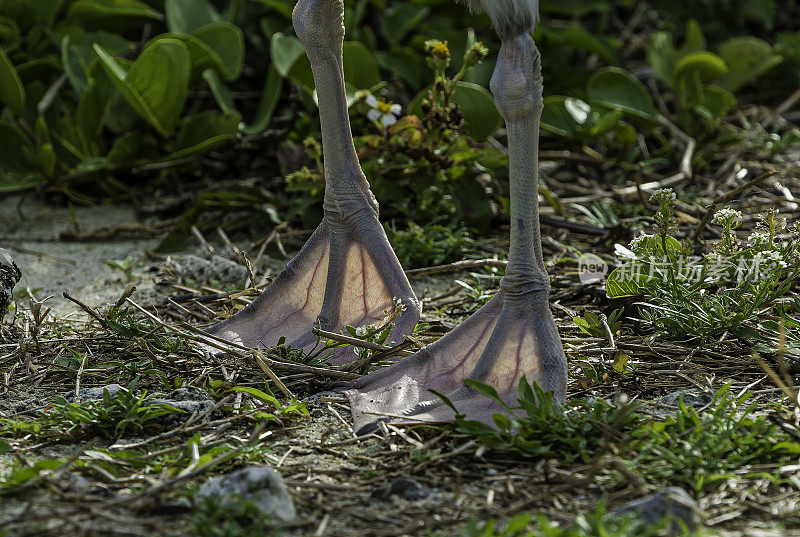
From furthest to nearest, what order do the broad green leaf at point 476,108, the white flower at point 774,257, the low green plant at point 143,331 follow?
1. the broad green leaf at point 476,108
2. the low green plant at point 143,331
3. the white flower at point 774,257

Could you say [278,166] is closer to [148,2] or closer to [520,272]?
[148,2]

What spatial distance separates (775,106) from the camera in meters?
5.68

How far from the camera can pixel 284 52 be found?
4.53 m

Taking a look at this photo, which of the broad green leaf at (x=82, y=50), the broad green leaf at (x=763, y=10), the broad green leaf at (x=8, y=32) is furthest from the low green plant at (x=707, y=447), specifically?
the broad green leaf at (x=8, y=32)

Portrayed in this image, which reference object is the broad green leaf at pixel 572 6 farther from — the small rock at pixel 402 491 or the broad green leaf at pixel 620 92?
the small rock at pixel 402 491

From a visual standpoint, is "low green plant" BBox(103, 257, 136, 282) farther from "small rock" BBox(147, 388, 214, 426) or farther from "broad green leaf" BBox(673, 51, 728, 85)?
"broad green leaf" BBox(673, 51, 728, 85)

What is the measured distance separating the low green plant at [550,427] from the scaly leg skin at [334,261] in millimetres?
726

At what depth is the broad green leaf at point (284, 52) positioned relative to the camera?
4.42 meters

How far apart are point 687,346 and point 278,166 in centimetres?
264

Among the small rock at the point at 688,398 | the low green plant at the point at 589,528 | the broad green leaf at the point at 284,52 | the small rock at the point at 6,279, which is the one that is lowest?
the small rock at the point at 688,398

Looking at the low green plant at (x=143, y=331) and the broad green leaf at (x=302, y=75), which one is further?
the broad green leaf at (x=302, y=75)

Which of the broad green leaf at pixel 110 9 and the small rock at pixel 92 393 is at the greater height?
the broad green leaf at pixel 110 9

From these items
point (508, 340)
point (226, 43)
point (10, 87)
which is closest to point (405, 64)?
point (226, 43)

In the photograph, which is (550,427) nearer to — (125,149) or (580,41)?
(125,149)
